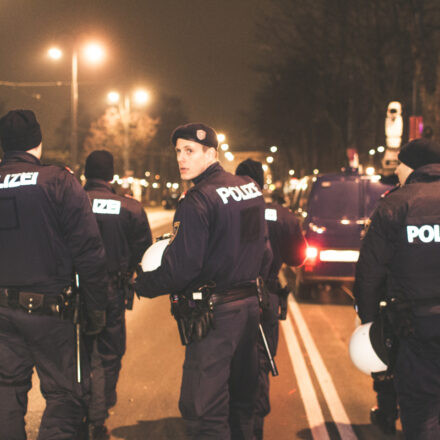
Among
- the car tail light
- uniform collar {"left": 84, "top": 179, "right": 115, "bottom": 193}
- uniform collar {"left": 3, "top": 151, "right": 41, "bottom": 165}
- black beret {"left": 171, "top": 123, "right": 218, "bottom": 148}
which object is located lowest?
the car tail light

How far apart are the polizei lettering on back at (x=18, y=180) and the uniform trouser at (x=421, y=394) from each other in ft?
7.61

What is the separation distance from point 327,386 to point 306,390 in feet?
0.79

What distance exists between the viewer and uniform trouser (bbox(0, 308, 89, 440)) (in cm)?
355

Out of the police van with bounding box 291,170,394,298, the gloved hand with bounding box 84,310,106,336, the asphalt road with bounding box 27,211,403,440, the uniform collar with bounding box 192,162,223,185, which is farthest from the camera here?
the police van with bounding box 291,170,394,298

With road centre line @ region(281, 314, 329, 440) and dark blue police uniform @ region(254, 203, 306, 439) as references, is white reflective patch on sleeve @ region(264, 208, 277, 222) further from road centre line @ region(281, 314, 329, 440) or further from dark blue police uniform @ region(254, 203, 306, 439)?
road centre line @ region(281, 314, 329, 440)

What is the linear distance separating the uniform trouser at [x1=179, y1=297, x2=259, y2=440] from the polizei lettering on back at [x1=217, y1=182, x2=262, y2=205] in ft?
1.91

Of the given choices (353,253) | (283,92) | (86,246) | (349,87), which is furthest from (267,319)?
(283,92)

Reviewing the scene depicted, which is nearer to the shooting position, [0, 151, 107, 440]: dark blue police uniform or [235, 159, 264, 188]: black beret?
[0, 151, 107, 440]: dark blue police uniform

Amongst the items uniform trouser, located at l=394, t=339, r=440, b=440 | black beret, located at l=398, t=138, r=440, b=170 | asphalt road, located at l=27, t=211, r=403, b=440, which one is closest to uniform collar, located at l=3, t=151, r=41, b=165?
asphalt road, located at l=27, t=211, r=403, b=440

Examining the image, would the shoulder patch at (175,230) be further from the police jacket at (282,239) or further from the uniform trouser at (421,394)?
the police jacket at (282,239)

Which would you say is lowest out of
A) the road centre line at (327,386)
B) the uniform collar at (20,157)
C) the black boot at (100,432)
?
the road centre line at (327,386)

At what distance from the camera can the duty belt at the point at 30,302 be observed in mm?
3576

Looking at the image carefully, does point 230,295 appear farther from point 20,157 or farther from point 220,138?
point 220,138

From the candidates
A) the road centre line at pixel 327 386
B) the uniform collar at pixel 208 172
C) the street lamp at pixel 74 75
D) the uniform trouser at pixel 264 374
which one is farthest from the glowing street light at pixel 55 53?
the uniform collar at pixel 208 172
